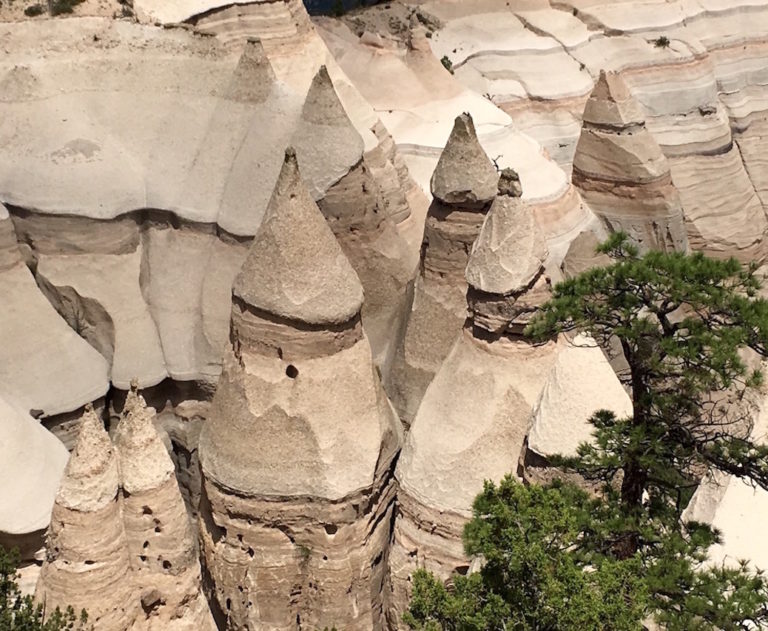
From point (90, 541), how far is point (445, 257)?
5.35 m

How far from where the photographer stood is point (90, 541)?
28.9ft

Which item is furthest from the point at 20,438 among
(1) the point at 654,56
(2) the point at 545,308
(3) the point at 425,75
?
(1) the point at 654,56

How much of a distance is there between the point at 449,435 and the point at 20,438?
429cm

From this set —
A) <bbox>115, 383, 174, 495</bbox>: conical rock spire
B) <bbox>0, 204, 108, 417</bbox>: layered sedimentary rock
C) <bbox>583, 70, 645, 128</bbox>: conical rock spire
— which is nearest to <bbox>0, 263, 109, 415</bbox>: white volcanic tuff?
<bbox>0, 204, 108, 417</bbox>: layered sedimentary rock

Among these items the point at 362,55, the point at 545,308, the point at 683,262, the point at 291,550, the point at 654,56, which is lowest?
the point at 654,56

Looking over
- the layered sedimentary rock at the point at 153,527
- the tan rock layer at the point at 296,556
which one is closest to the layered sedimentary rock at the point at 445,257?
the tan rock layer at the point at 296,556

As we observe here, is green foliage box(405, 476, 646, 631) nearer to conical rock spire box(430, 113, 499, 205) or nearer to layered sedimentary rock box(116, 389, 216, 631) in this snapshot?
layered sedimentary rock box(116, 389, 216, 631)

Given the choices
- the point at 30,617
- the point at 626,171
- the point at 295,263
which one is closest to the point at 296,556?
the point at 295,263

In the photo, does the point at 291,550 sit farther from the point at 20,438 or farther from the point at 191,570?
the point at 20,438

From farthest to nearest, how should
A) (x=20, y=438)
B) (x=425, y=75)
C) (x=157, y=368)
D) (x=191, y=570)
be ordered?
1. (x=425, y=75)
2. (x=157, y=368)
3. (x=20, y=438)
4. (x=191, y=570)

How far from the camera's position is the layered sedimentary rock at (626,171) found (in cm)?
2208

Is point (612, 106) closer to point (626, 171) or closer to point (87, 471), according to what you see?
point (626, 171)

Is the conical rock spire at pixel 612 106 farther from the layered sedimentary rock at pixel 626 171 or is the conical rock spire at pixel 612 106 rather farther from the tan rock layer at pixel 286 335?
the tan rock layer at pixel 286 335

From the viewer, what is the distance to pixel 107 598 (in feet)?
29.4
